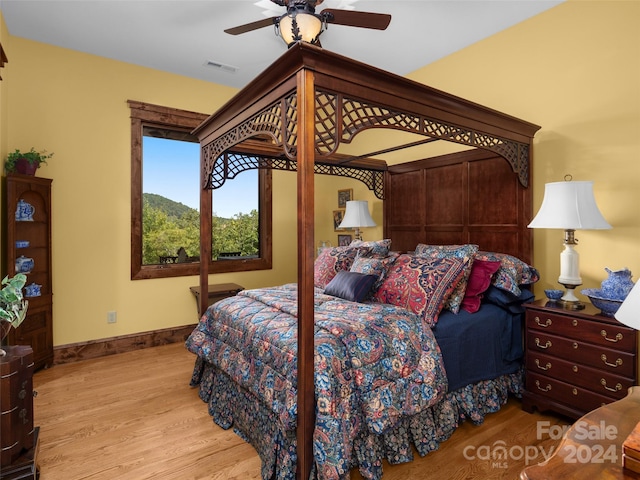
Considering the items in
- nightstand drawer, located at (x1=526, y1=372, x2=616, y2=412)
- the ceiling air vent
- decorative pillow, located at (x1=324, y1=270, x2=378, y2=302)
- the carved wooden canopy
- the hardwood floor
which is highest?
the ceiling air vent

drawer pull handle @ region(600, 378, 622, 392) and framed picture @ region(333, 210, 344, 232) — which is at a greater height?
framed picture @ region(333, 210, 344, 232)

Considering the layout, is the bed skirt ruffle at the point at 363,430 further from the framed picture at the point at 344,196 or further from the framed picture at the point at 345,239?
the framed picture at the point at 344,196

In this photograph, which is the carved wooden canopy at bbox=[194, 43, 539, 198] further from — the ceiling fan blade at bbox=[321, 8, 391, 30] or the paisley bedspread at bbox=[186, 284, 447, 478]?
the paisley bedspread at bbox=[186, 284, 447, 478]

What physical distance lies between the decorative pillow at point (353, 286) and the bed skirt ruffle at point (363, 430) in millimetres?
833

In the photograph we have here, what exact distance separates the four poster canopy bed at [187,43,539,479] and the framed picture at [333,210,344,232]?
65.3 inches

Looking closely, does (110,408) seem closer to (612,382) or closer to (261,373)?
(261,373)

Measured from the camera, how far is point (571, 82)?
9.00ft

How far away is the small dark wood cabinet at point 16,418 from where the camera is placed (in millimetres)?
1685

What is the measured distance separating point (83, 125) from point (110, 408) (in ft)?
8.86

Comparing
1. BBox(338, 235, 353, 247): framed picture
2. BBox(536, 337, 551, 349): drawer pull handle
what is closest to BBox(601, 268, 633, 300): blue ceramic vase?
BBox(536, 337, 551, 349): drawer pull handle

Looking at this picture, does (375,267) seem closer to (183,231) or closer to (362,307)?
(362,307)

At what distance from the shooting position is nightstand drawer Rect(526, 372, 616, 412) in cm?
213

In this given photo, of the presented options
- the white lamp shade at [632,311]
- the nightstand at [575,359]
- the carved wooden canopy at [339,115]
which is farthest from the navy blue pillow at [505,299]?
the white lamp shade at [632,311]

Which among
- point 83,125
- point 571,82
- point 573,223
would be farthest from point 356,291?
point 83,125
